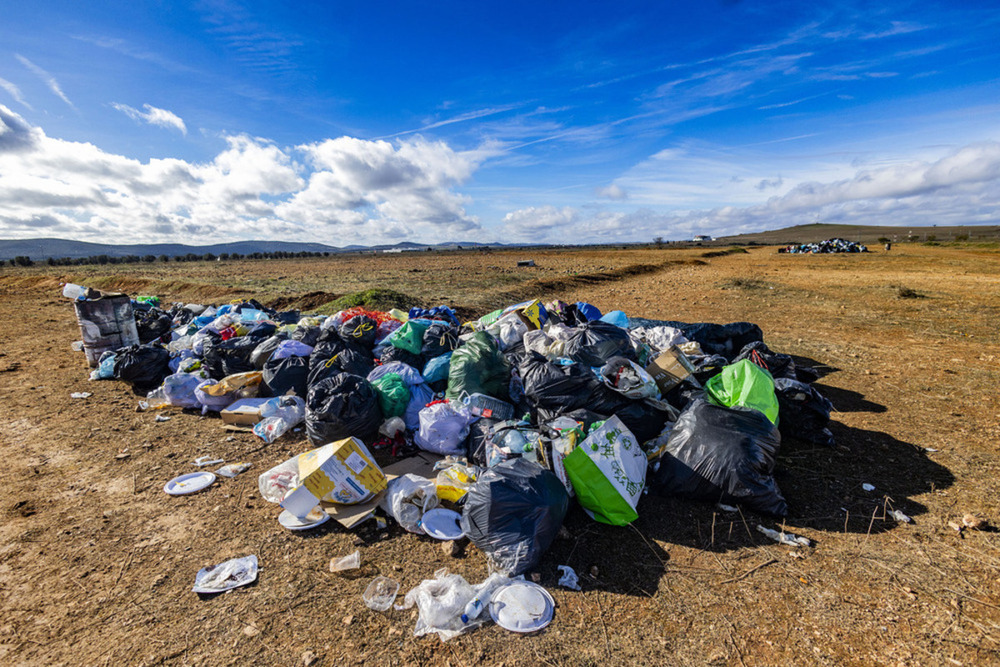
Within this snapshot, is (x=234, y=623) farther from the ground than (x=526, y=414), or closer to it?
closer to it

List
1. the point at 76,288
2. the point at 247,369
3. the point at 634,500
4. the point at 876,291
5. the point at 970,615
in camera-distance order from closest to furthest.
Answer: the point at 970,615 < the point at 634,500 < the point at 247,369 < the point at 76,288 < the point at 876,291

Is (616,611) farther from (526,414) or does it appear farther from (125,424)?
(125,424)

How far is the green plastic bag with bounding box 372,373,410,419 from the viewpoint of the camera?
3.56 meters

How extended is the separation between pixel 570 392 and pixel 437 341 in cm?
180

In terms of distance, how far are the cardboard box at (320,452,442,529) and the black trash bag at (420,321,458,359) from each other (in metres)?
1.38

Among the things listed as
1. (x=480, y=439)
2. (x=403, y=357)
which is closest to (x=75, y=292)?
(x=403, y=357)

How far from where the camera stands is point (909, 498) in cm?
272

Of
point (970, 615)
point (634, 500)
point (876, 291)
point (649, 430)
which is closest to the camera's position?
point (970, 615)

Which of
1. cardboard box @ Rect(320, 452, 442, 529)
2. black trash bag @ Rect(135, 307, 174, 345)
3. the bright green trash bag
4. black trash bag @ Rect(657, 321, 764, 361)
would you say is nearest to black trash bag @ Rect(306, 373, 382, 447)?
cardboard box @ Rect(320, 452, 442, 529)

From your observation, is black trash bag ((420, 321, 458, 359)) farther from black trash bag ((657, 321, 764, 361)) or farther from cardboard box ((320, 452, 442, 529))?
black trash bag ((657, 321, 764, 361))

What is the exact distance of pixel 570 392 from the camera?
3.24 m

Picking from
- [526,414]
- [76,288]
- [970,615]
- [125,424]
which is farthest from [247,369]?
[970,615]

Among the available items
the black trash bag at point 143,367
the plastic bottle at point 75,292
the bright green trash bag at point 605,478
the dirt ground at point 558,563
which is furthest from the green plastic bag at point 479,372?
the plastic bottle at point 75,292

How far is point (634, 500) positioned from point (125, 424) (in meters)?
4.64
